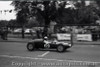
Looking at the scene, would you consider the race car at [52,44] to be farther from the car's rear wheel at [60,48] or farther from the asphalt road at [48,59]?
the asphalt road at [48,59]

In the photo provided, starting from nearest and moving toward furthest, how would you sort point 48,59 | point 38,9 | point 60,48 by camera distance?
point 48,59, point 60,48, point 38,9

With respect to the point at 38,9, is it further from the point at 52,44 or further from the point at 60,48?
the point at 60,48

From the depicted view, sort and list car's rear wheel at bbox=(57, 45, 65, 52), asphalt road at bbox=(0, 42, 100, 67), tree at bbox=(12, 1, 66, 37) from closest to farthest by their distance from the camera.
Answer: asphalt road at bbox=(0, 42, 100, 67)
car's rear wheel at bbox=(57, 45, 65, 52)
tree at bbox=(12, 1, 66, 37)

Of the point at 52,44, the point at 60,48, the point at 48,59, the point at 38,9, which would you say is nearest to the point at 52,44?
the point at 52,44

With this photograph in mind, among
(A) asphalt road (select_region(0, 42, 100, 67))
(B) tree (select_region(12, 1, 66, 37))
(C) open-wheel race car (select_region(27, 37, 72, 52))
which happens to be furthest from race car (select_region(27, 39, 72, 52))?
(B) tree (select_region(12, 1, 66, 37))

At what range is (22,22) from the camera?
105 feet

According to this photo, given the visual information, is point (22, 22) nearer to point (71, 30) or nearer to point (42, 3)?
point (42, 3)

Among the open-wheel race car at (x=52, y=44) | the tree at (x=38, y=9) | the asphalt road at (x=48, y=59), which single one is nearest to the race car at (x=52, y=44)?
the open-wheel race car at (x=52, y=44)

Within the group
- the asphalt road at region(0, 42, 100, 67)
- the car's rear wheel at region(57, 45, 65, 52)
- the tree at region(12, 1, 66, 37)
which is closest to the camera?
the asphalt road at region(0, 42, 100, 67)

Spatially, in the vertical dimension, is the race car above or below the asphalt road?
above

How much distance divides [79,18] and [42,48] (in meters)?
31.3

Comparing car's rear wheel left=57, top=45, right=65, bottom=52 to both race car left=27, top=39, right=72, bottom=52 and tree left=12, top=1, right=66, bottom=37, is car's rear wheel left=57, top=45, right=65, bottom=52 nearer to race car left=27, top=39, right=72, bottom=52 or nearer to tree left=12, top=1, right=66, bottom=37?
race car left=27, top=39, right=72, bottom=52

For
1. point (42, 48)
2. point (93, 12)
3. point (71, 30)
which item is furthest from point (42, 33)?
point (93, 12)

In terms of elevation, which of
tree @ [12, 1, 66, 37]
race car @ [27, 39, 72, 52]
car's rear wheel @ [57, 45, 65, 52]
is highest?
tree @ [12, 1, 66, 37]
